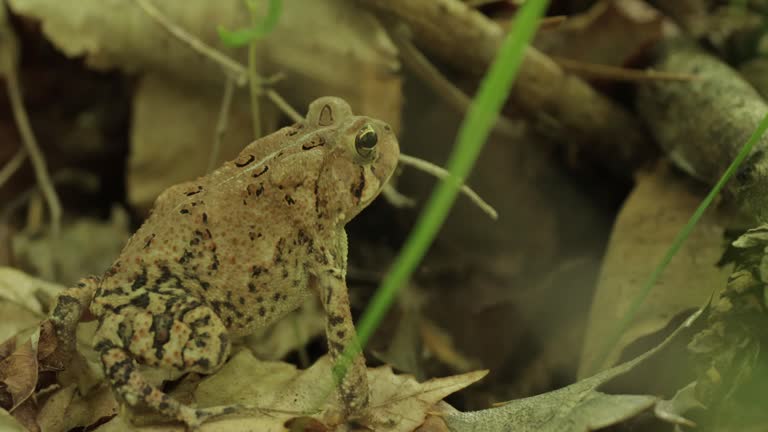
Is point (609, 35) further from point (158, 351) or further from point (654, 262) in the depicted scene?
point (158, 351)

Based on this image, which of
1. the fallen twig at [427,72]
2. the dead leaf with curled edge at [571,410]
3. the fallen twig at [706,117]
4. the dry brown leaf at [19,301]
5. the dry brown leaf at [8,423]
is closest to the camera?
the dead leaf with curled edge at [571,410]

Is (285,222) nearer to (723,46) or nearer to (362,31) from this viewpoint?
(362,31)

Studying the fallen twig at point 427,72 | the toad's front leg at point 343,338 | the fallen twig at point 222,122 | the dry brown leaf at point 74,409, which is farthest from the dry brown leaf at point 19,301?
the fallen twig at point 427,72

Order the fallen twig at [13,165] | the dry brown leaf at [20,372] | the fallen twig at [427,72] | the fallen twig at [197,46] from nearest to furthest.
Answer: the dry brown leaf at [20,372], the fallen twig at [197,46], the fallen twig at [427,72], the fallen twig at [13,165]

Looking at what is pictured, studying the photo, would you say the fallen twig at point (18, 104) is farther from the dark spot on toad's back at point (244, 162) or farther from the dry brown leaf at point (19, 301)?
the dark spot on toad's back at point (244, 162)

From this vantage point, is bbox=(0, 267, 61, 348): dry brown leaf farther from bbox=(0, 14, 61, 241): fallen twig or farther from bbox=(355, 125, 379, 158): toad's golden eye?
bbox=(355, 125, 379, 158): toad's golden eye

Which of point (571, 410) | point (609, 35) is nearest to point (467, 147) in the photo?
point (571, 410)

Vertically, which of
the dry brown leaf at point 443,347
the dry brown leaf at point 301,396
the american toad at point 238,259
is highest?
the american toad at point 238,259

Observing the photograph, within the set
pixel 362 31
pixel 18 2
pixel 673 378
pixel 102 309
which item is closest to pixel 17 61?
pixel 18 2

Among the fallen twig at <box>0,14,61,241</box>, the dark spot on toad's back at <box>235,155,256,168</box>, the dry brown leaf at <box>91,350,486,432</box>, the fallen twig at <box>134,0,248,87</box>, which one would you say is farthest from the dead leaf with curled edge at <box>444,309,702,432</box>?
the fallen twig at <box>0,14,61,241</box>
